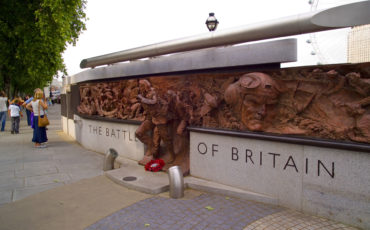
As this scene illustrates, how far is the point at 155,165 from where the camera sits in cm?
696

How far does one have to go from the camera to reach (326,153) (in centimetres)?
441

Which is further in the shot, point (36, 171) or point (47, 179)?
point (36, 171)

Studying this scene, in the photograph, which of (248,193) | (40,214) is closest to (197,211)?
(248,193)

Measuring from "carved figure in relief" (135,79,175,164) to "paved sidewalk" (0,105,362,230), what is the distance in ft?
4.52

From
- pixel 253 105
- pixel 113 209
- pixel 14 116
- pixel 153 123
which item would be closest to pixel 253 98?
pixel 253 105

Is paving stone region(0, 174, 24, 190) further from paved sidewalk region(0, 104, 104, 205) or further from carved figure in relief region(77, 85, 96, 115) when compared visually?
carved figure in relief region(77, 85, 96, 115)

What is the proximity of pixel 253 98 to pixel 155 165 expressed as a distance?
3.05m

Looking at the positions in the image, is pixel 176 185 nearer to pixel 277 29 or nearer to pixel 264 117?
pixel 264 117

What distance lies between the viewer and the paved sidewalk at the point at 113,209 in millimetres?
4348

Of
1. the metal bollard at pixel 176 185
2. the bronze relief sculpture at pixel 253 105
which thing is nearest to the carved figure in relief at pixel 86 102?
the bronze relief sculpture at pixel 253 105

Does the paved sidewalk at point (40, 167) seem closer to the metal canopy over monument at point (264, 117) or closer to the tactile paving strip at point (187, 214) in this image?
the metal canopy over monument at point (264, 117)

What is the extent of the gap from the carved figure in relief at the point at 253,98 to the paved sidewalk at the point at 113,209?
1534 millimetres

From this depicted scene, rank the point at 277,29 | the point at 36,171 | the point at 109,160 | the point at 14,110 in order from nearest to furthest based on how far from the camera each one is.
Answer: the point at 277,29, the point at 109,160, the point at 36,171, the point at 14,110

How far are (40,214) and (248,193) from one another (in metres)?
3.73
